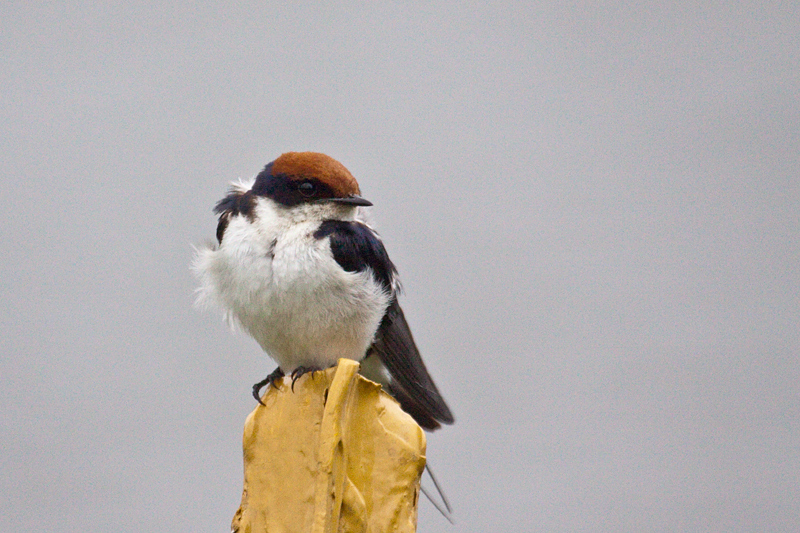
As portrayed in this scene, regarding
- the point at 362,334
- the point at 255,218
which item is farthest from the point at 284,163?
the point at 362,334

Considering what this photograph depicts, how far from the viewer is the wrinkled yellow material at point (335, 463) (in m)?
1.33

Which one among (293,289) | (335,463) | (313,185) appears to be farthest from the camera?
(313,185)

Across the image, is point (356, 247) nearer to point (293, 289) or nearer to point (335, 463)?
point (293, 289)

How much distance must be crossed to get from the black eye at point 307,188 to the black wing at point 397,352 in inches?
3.0

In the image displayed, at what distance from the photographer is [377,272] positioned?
79.4 inches

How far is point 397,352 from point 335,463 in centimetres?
79

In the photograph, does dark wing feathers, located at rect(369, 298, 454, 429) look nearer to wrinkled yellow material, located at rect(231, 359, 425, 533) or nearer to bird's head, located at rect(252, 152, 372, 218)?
bird's head, located at rect(252, 152, 372, 218)

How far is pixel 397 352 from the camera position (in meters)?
2.10

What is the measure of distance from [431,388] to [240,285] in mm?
550

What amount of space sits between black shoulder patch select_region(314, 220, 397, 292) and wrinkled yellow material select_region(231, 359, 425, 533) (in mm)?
549

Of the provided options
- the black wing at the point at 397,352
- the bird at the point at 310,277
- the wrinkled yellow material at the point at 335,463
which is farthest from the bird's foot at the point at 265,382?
the wrinkled yellow material at the point at 335,463

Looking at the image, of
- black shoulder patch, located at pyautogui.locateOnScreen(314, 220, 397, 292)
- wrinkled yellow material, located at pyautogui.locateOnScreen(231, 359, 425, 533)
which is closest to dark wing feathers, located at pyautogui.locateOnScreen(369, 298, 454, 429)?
black shoulder patch, located at pyautogui.locateOnScreen(314, 220, 397, 292)

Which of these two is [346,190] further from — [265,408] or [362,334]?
[265,408]

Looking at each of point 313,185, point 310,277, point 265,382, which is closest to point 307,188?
point 313,185
